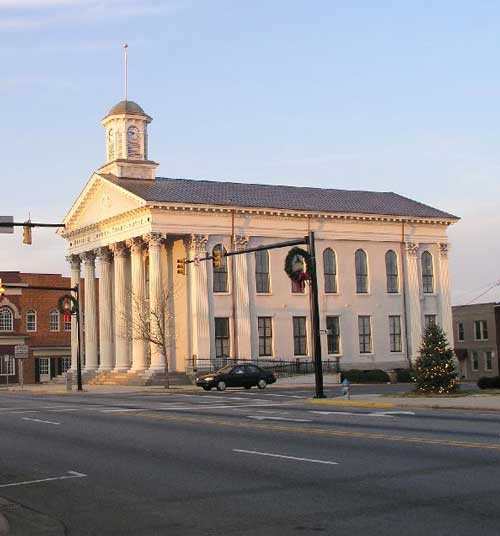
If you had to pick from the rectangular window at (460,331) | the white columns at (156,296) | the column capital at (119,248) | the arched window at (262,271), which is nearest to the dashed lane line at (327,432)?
the white columns at (156,296)

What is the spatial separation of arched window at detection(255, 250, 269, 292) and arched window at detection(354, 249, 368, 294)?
23.4 feet

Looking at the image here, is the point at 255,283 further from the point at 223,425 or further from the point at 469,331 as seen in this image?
the point at 223,425

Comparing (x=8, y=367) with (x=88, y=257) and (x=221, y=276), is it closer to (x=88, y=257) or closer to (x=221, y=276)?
(x=88, y=257)

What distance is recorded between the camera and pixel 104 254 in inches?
2702

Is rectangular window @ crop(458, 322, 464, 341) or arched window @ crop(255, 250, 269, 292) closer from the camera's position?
arched window @ crop(255, 250, 269, 292)

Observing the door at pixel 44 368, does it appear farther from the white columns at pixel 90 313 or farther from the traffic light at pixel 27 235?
the traffic light at pixel 27 235

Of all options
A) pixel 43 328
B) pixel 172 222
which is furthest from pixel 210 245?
pixel 43 328

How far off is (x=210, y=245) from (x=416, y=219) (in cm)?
1658

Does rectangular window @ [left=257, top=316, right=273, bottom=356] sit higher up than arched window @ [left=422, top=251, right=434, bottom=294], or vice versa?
arched window @ [left=422, top=251, right=434, bottom=294]

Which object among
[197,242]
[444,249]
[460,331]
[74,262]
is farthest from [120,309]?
[460,331]

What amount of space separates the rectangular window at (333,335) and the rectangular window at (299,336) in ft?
6.01

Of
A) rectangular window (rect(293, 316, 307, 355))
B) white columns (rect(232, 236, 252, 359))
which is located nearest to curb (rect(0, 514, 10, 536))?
white columns (rect(232, 236, 252, 359))

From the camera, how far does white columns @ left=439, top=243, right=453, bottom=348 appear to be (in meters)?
70.7

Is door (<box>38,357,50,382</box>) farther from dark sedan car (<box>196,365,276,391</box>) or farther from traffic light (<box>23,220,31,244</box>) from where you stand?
traffic light (<box>23,220,31,244</box>)
